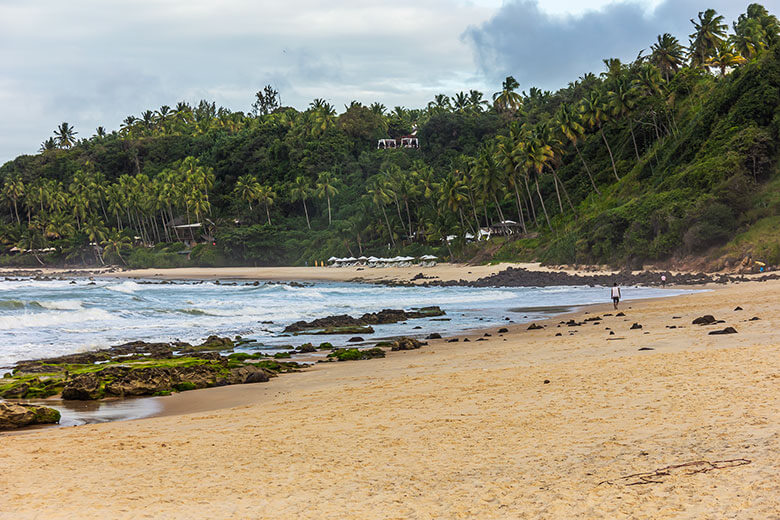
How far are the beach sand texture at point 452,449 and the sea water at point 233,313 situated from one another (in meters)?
10.1

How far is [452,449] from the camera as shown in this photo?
7.07 meters

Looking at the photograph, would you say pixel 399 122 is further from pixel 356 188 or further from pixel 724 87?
pixel 724 87

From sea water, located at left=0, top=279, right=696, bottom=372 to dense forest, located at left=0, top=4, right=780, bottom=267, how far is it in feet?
40.1

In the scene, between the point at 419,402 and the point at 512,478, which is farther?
the point at 419,402

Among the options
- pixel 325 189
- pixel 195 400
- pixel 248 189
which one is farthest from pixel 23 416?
pixel 248 189

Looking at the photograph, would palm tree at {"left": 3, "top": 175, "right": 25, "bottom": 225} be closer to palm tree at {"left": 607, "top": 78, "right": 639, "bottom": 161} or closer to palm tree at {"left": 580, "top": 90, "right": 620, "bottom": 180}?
palm tree at {"left": 580, "top": 90, "right": 620, "bottom": 180}

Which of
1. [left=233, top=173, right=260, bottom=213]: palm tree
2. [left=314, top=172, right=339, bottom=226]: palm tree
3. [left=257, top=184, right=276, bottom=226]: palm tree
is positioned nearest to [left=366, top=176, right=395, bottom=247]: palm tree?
[left=314, top=172, right=339, bottom=226]: palm tree

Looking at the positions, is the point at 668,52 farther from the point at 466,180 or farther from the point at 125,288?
the point at 125,288

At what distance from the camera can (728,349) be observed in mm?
11461

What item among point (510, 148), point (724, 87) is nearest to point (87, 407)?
point (724, 87)

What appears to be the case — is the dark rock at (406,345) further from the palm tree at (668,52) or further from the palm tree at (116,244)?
the palm tree at (116,244)

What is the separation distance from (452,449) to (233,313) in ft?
83.2

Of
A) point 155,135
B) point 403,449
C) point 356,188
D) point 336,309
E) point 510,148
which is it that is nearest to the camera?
point 403,449

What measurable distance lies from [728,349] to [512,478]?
748 centimetres
